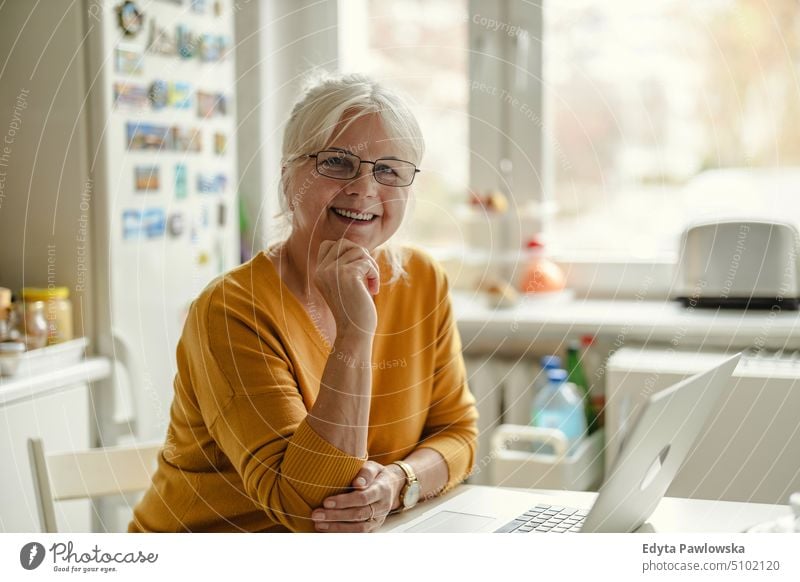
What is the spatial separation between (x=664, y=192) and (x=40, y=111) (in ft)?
3.96

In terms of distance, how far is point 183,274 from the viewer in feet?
5.86

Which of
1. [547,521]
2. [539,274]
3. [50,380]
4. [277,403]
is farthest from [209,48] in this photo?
[547,521]

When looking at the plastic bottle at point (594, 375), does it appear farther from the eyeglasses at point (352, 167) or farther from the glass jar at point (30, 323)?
the glass jar at point (30, 323)

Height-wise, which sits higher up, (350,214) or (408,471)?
(350,214)

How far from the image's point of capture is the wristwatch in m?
1.02

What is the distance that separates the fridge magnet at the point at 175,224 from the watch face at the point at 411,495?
89 cm

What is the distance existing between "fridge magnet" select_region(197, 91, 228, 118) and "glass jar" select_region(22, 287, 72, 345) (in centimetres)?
43

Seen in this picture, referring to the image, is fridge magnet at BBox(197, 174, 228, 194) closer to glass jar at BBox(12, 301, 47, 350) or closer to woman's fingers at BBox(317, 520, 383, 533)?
glass jar at BBox(12, 301, 47, 350)

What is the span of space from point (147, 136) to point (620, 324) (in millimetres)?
931

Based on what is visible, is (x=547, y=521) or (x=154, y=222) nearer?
(x=547, y=521)

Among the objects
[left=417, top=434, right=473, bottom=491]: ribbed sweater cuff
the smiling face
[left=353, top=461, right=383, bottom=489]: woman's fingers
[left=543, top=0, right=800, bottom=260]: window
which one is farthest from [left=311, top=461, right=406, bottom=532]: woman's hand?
[left=543, top=0, right=800, bottom=260]: window

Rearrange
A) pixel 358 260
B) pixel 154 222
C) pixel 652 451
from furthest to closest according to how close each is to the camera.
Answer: pixel 154 222 → pixel 358 260 → pixel 652 451

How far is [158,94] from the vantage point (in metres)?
1.65

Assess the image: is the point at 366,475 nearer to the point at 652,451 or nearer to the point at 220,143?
the point at 652,451
